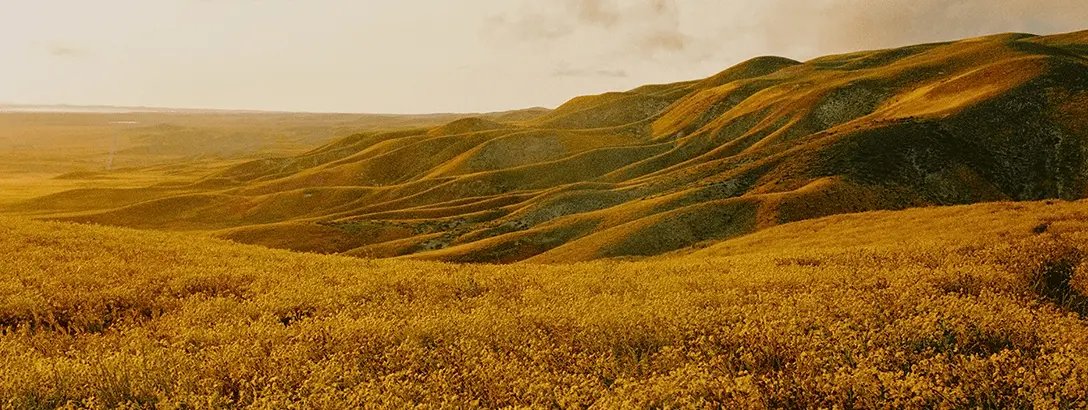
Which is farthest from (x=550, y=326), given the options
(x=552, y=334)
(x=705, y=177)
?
(x=705, y=177)

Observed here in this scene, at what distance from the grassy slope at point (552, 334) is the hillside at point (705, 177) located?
140 ft

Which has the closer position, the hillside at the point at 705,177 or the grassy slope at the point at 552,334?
the grassy slope at the point at 552,334

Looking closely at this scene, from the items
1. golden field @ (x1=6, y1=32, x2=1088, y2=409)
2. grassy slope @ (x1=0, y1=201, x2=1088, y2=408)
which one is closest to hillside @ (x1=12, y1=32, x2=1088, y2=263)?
golden field @ (x1=6, y1=32, x2=1088, y2=409)

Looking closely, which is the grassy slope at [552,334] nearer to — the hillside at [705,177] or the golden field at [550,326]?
the golden field at [550,326]

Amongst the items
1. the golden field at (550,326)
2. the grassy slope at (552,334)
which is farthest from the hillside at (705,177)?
the grassy slope at (552,334)

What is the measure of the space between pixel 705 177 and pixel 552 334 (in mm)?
86777

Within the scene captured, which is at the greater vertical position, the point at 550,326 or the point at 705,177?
the point at 550,326

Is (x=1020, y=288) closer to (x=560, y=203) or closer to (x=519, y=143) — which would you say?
(x=560, y=203)

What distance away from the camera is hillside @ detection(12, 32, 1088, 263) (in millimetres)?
71562

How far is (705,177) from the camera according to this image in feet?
305

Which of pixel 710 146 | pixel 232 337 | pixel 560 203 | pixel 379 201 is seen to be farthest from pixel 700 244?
pixel 379 201

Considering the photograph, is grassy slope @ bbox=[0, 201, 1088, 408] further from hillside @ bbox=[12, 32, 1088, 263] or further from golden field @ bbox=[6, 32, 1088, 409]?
hillside @ bbox=[12, 32, 1088, 263]

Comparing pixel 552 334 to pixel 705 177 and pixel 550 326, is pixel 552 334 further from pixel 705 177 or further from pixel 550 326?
pixel 705 177

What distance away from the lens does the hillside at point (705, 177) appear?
235 feet
